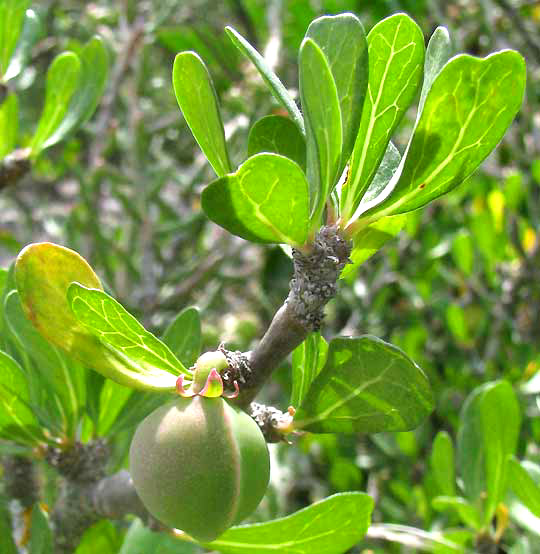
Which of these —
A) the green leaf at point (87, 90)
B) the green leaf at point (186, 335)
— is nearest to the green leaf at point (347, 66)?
the green leaf at point (186, 335)

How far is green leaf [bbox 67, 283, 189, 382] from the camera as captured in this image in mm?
566

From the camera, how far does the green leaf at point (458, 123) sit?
556mm

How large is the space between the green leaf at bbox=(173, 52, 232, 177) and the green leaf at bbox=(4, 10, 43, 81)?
59cm

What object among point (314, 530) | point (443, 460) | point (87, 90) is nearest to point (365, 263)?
point (443, 460)

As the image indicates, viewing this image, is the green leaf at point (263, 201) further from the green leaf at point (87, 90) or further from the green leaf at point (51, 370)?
the green leaf at point (87, 90)

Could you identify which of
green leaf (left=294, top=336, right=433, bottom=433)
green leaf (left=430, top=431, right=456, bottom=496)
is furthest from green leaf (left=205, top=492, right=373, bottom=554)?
green leaf (left=430, top=431, right=456, bottom=496)

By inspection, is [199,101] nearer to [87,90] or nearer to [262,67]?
[262,67]

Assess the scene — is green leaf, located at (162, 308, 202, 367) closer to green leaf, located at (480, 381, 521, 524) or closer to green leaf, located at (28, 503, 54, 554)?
green leaf, located at (28, 503, 54, 554)

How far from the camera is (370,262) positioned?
204 centimetres

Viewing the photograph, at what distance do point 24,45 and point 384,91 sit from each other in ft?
2.25

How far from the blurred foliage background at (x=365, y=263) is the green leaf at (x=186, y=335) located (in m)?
0.73

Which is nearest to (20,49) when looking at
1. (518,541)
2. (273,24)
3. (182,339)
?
(182,339)

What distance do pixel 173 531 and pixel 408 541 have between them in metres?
0.40

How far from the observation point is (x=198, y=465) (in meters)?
0.56
